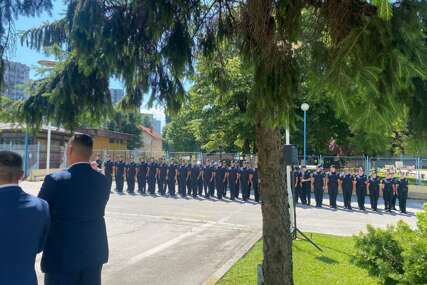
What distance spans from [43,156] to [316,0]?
30696 mm

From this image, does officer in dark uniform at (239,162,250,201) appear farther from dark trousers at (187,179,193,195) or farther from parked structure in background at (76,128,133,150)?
parked structure in background at (76,128,133,150)

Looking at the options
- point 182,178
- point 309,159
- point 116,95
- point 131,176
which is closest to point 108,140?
point 131,176

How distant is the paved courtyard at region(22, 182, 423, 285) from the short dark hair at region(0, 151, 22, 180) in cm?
390

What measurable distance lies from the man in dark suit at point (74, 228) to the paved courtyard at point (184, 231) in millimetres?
3167

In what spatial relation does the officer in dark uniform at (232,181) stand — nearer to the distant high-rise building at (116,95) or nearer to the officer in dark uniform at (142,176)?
the officer in dark uniform at (142,176)

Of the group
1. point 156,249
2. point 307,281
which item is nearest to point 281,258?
point 307,281

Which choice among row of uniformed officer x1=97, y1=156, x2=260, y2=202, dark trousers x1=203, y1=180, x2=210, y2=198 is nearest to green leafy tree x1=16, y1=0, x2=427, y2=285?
row of uniformed officer x1=97, y1=156, x2=260, y2=202

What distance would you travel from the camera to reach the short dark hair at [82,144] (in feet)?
11.4

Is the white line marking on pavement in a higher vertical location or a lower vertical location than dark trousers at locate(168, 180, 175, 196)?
lower

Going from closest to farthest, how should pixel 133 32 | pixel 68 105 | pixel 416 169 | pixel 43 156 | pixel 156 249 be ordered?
pixel 133 32 < pixel 68 105 < pixel 156 249 < pixel 416 169 < pixel 43 156

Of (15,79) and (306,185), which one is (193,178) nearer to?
(306,185)

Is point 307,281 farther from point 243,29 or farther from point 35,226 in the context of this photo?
point 35,226

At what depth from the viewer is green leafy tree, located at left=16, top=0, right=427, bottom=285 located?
299cm

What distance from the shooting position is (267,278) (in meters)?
5.00
